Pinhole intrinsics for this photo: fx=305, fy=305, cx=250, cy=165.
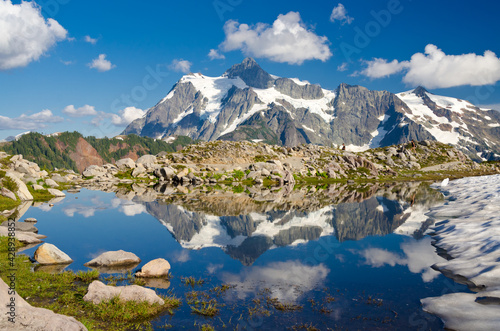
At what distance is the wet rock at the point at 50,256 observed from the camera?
24.1 m

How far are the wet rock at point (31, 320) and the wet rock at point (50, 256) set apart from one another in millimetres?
14591

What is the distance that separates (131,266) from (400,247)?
25.9 meters

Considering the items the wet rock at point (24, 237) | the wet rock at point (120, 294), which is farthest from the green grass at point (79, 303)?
the wet rock at point (24, 237)

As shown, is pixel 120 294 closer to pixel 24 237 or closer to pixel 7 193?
pixel 24 237

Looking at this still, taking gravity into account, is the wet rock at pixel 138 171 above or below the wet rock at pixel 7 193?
above

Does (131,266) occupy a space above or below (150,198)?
below

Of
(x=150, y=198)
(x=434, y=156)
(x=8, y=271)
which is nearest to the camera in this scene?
(x=8, y=271)

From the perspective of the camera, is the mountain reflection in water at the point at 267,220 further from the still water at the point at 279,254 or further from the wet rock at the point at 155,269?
the wet rock at the point at 155,269

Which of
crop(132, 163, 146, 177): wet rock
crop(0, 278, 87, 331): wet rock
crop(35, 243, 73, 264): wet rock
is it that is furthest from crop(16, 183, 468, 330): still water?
crop(132, 163, 146, 177): wet rock

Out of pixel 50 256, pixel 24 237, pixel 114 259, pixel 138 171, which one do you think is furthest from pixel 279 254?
pixel 138 171

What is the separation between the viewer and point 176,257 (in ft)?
90.7

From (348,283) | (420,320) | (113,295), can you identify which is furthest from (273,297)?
(113,295)

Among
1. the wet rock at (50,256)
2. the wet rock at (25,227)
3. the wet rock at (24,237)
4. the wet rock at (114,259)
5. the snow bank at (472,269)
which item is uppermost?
the wet rock at (25,227)

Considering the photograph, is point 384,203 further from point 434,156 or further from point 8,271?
point 434,156
